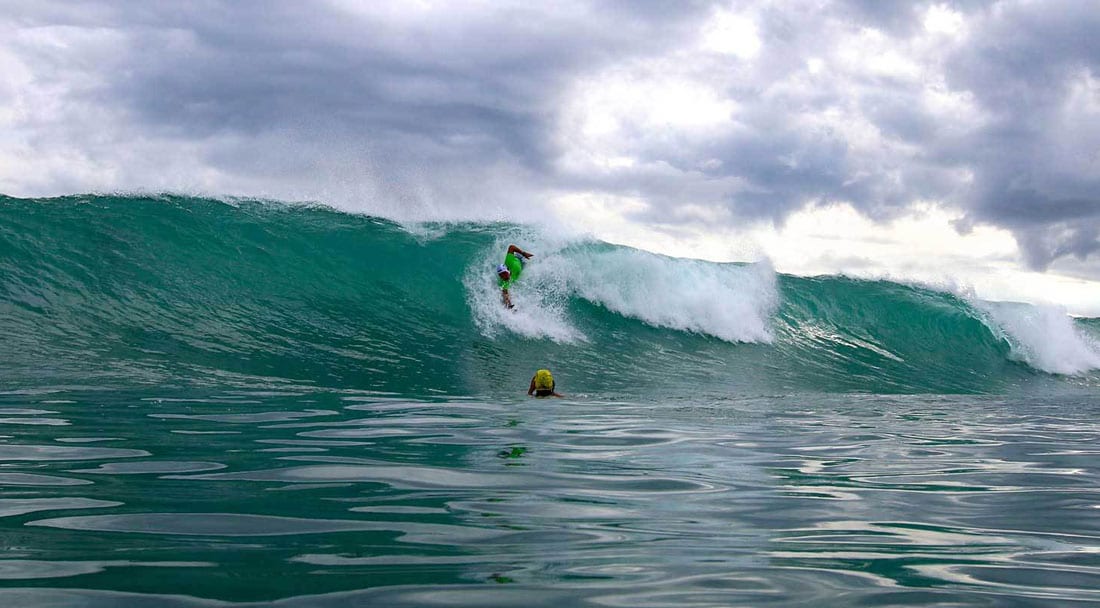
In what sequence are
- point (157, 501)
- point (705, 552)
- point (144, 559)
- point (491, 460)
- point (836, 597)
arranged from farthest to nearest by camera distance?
point (491, 460), point (157, 501), point (705, 552), point (144, 559), point (836, 597)

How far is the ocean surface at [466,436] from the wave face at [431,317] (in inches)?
3.8

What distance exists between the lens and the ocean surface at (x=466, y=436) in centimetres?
283

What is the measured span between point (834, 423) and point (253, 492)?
6919 mm

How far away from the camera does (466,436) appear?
22.9 feet

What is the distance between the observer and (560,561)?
2.99 metres

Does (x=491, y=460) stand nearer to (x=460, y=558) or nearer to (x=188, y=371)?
(x=460, y=558)

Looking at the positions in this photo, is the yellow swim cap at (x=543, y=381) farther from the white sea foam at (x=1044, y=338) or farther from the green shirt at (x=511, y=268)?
the white sea foam at (x=1044, y=338)

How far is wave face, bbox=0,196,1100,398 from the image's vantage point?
13.7 meters

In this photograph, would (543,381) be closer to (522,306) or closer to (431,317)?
(431,317)

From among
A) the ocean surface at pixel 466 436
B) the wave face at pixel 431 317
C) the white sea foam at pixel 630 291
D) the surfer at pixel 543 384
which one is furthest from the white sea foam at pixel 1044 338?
the surfer at pixel 543 384

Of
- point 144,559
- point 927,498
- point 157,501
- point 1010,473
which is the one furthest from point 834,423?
point 144,559

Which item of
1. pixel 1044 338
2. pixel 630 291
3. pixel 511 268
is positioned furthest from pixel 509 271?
pixel 1044 338

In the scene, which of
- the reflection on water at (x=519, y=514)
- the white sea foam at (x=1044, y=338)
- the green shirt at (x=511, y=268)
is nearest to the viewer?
the reflection on water at (x=519, y=514)

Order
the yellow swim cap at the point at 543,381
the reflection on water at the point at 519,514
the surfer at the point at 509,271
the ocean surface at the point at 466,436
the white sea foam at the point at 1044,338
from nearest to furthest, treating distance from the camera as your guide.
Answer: the reflection on water at the point at 519,514, the ocean surface at the point at 466,436, the yellow swim cap at the point at 543,381, the surfer at the point at 509,271, the white sea foam at the point at 1044,338
